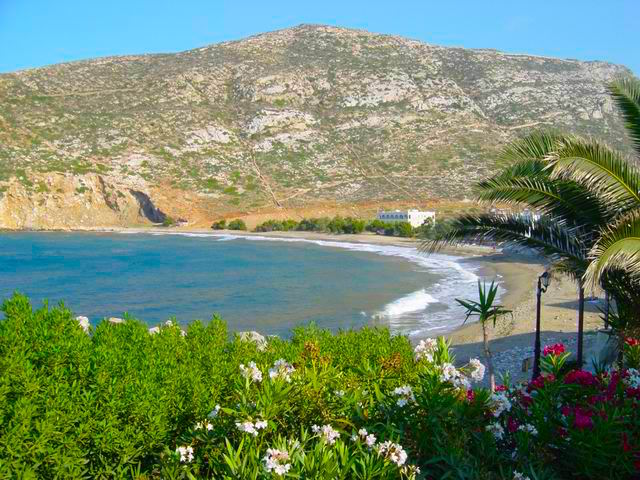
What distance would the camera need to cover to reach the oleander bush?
11.2 ft

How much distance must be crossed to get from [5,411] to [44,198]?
8065 centimetres

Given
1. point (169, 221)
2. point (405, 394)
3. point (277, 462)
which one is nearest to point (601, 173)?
point (405, 394)

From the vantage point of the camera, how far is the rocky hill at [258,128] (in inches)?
3022

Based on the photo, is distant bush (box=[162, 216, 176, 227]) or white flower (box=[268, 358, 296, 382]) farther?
distant bush (box=[162, 216, 176, 227])

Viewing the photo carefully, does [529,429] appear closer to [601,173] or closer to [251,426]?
[251,426]

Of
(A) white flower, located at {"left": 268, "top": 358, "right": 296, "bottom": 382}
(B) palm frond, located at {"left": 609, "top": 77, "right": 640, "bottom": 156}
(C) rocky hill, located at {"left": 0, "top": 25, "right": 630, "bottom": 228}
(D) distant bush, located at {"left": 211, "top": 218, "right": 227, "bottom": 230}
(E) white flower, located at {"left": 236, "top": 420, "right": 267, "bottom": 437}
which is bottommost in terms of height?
(D) distant bush, located at {"left": 211, "top": 218, "right": 227, "bottom": 230}

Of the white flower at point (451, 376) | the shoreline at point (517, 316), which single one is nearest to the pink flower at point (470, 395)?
the white flower at point (451, 376)

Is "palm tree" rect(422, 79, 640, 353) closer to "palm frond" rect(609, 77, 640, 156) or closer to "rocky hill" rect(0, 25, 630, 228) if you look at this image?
"palm frond" rect(609, 77, 640, 156)

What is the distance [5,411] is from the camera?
407 cm

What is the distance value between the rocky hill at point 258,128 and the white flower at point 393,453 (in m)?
67.2

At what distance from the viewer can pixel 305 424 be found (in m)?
3.92

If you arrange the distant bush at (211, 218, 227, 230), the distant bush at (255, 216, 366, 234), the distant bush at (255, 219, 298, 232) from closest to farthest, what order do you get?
1. the distant bush at (255, 216, 366, 234)
2. the distant bush at (255, 219, 298, 232)
3. the distant bush at (211, 218, 227, 230)

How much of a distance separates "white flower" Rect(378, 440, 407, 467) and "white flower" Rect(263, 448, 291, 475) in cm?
55

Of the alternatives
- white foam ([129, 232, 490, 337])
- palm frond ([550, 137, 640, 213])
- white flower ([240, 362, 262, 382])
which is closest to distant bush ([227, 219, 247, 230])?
white foam ([129, 232, 490, 337])
